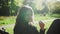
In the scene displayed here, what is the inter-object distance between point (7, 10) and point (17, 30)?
21 cm

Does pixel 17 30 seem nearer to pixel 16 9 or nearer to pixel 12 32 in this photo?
pixel 12 32

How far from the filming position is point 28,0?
163 cm

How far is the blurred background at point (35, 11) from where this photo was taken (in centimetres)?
159

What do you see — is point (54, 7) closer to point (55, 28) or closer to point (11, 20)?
point (55, 28)

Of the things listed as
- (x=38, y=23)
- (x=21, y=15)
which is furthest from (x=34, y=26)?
(x=21, y=15)

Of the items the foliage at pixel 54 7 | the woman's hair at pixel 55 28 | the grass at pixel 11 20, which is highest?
the foliage at pixel 54 7

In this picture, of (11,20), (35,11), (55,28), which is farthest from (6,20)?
(55,28)

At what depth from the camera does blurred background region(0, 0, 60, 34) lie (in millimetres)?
1588

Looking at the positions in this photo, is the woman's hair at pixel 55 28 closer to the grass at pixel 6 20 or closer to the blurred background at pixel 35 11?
the blurred background at pixel 35 11

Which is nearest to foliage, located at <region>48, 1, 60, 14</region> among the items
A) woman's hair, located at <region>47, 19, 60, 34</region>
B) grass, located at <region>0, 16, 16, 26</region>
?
woman's hair, located at <region>47, 19, 60, 34</region>

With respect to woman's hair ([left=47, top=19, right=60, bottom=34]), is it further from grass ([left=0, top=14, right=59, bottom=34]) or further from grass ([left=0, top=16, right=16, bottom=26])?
grass ([left=0, top=16, right=16, bottom=26])

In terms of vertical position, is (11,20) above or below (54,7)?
below

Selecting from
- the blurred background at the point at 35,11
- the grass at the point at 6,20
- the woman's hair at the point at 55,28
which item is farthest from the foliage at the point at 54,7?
the grass at the point at 6,20

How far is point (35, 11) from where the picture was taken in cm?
163
